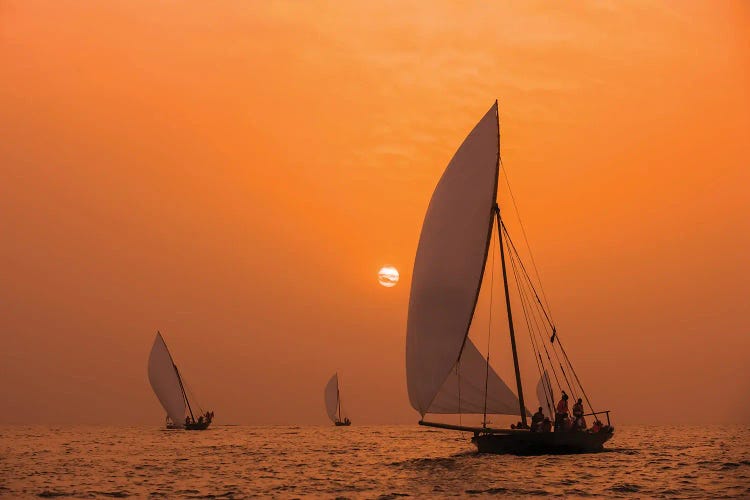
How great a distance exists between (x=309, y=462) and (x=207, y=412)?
73535 mm

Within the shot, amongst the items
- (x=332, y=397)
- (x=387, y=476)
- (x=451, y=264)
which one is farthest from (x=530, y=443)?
(x=332, y=397)

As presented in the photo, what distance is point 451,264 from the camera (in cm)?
4362

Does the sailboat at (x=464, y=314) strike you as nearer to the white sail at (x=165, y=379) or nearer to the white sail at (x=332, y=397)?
the white sail at (x=165, y=379)

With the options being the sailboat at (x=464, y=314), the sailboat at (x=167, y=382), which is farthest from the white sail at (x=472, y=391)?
the sailboat at (x=167, y=382)

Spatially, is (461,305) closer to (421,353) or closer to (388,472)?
(421,353)

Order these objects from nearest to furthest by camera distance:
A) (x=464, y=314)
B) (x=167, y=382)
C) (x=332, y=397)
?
(x=464, y=314) → (x=167, y=382) → (x=332, y=397)

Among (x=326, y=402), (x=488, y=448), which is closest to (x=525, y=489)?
(x=488, y=448)

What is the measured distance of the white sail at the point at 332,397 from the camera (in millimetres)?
160625

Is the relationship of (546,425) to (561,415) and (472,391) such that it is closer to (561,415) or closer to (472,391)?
(561,415)

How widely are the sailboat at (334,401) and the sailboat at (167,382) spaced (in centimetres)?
4382

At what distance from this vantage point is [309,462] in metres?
56.2

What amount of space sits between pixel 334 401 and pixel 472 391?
398ft

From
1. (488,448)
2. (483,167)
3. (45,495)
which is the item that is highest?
(483,167)

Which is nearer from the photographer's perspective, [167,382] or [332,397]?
[167,382]
